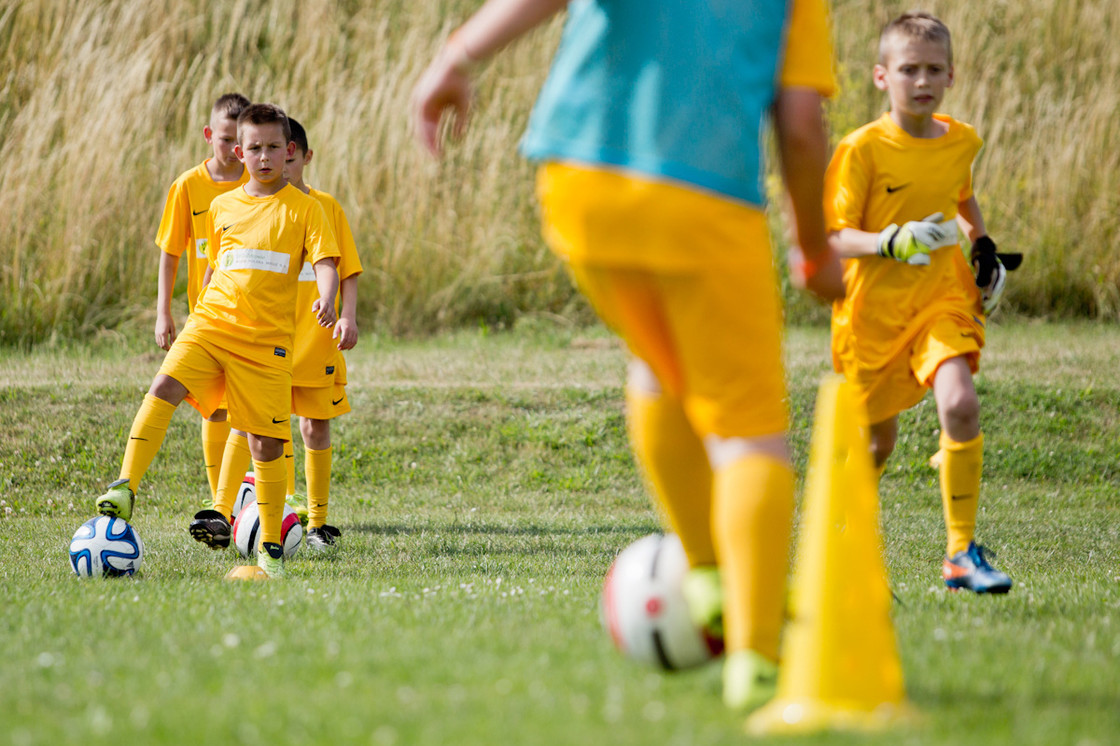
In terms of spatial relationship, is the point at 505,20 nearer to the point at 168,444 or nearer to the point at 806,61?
the point at 806,61

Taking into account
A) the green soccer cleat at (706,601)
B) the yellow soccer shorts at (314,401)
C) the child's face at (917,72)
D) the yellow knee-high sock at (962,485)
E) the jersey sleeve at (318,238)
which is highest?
the child's face at (917,72)

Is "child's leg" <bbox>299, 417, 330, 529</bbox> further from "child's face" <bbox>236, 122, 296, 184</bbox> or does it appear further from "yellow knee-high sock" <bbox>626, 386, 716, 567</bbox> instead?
"yellow knee-high sock" <bbox>626, 386, 716, 567</bbox>

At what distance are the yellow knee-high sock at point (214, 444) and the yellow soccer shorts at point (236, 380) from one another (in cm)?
126

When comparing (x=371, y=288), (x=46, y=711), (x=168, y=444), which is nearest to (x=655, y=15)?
(x=46, y=711)

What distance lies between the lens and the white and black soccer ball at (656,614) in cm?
286

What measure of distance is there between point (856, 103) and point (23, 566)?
36.9 feet

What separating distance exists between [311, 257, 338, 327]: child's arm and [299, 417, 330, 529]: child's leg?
1.45 m

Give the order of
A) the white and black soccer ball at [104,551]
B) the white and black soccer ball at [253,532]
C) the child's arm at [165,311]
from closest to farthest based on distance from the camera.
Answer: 1. the white and black soccer ball at [104,551]
2. the white and black soccer ball at [253,532]
3. the child's arm at [165,311]

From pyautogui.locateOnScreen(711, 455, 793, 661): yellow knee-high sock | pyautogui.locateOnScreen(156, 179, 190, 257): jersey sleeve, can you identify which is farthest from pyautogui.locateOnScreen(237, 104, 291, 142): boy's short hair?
pyautogui.locateOnScreen(711, 455, 793, 661): yellow knee-high sock

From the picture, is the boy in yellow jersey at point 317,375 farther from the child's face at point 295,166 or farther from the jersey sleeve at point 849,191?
the jersey sleeve at point 849,191

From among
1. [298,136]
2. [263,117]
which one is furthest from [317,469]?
[263,117]

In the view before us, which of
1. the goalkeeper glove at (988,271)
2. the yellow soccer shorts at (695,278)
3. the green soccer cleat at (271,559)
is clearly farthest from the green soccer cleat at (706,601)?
the green soccer cleat at (271,559)

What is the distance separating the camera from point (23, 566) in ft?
18.4

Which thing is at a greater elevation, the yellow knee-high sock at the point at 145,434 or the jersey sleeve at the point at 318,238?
the jersey sleeve at the point at 318,238
